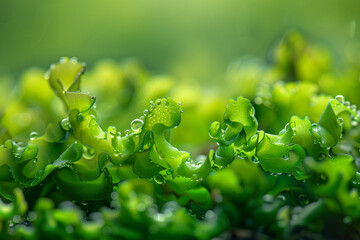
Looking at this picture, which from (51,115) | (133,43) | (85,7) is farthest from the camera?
(85,7)

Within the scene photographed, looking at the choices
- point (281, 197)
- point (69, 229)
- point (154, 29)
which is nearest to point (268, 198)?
point (281, 197)

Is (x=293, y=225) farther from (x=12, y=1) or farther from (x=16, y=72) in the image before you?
(x=12, y=1)

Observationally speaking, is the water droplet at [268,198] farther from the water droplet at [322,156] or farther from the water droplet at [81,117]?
the water droplet at [81,117]

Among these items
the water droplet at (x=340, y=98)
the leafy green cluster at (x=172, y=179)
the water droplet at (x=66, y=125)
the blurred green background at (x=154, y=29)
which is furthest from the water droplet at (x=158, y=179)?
the blurred green background at (x=154, y=29)

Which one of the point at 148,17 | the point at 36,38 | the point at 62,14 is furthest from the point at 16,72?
the point at 148,17

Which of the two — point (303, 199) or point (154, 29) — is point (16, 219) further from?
point (154, 29)

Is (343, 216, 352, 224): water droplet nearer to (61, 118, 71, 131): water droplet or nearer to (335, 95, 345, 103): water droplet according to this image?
(335, 95, 345, 103): water droplet

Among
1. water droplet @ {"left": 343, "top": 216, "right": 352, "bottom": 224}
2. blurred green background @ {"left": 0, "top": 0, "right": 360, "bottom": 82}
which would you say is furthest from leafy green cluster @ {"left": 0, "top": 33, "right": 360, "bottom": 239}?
blurred green background @ {"left": 0, "top": 0, "right": 360, "bottom": 82}

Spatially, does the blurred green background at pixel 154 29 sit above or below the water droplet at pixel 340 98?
below
